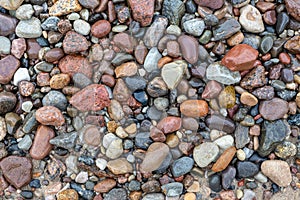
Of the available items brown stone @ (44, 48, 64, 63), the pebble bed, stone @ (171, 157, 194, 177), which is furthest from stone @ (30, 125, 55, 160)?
stone @ (171, 157, 194, 177)

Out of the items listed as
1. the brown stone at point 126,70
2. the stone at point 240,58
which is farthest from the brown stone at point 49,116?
the stone at point 240,58

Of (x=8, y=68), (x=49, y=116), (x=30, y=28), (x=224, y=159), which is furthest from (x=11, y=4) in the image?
(x=224, y=159)

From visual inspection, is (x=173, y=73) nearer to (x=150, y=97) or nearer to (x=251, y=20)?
(x=150, y=97)

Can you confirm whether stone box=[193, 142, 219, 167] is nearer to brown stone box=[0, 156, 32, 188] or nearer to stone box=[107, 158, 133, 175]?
stone box=[107, 158, 133, 175]

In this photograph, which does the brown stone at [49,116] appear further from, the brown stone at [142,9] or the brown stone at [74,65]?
the brown stone at [142,9]

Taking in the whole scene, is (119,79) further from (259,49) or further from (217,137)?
(259,49)

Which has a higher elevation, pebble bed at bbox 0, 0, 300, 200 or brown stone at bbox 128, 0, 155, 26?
brown stone at bbox 128, 0, 155, 26
